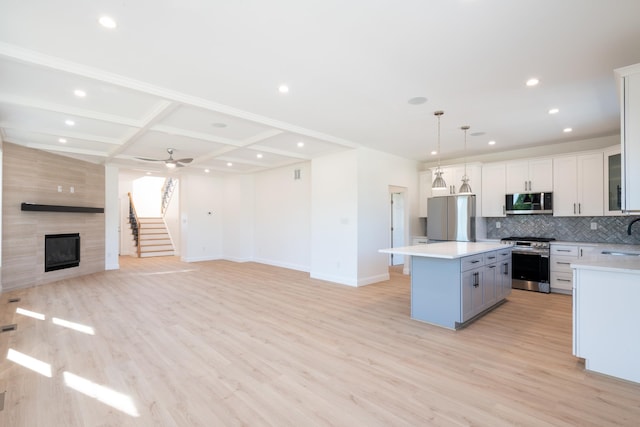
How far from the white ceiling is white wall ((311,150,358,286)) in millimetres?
1209

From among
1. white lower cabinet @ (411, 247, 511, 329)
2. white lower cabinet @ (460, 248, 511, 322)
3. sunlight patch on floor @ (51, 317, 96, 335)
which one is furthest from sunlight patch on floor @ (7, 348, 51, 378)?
white lower cabinet @ (460, 248, 511, 322)

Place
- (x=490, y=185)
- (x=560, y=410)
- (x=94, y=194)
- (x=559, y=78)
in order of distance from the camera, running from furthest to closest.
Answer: (x=94, y=194) < (x=490, y=185) < (x=559, y=78) < (x=560, y=410)

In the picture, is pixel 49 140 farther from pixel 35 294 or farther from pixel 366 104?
pixel 366 104

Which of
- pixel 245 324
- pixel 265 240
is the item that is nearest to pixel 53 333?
pixel 245 324

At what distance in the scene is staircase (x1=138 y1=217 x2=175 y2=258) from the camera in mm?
10695

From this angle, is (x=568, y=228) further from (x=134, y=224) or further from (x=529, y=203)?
(x=134, y=224)

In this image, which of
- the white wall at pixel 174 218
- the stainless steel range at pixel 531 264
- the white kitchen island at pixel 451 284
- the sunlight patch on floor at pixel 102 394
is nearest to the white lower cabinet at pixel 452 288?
the white kitchen island at pixel 451 284

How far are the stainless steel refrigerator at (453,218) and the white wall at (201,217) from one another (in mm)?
6744

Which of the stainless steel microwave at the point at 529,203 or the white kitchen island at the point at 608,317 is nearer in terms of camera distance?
the white kitchen island at the point at 608,317

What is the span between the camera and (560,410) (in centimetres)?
216

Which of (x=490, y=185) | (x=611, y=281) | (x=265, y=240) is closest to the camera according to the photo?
(x=611, y=281)

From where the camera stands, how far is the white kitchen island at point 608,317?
2.54 metres

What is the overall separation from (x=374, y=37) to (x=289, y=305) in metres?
3.82

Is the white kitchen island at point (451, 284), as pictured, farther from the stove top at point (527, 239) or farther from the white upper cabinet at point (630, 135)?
the stove top at point (527, 239)
